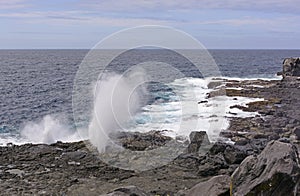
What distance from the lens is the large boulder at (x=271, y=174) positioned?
11.0 m

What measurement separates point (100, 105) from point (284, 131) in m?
14.6

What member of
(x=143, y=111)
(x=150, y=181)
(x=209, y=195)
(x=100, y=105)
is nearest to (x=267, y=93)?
(x=143, y=111)

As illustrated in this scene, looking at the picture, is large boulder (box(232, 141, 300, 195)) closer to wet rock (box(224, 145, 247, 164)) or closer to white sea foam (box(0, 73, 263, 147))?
wet rock (box(224, 145, 247, 164))

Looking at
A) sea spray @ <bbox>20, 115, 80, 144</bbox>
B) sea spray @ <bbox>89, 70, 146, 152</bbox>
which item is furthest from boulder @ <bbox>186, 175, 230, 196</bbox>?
sea spray @ <bbox>20, 115, 80, 144</bbox>

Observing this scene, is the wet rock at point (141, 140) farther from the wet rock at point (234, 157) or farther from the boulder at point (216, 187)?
the boulder at point (216, 187)

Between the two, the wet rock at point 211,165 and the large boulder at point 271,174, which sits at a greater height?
the large boulder at point 271,174

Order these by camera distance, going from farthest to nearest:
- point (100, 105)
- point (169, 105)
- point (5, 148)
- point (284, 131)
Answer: point (169, 105), point (100, 105), point (284, 131), point (5, 148)

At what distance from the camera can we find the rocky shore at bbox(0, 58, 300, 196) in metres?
11.5

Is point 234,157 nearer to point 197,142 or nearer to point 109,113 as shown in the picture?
point 197,142

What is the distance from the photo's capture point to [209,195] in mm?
12211

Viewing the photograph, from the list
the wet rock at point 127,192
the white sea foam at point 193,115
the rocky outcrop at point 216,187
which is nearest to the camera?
the wet rock at point 127,192

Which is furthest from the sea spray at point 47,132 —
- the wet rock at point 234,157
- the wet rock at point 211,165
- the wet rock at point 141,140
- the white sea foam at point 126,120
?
the wet rock at point 234,157

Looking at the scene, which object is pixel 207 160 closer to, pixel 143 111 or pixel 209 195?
pixel 209 195

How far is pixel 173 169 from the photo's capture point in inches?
821
